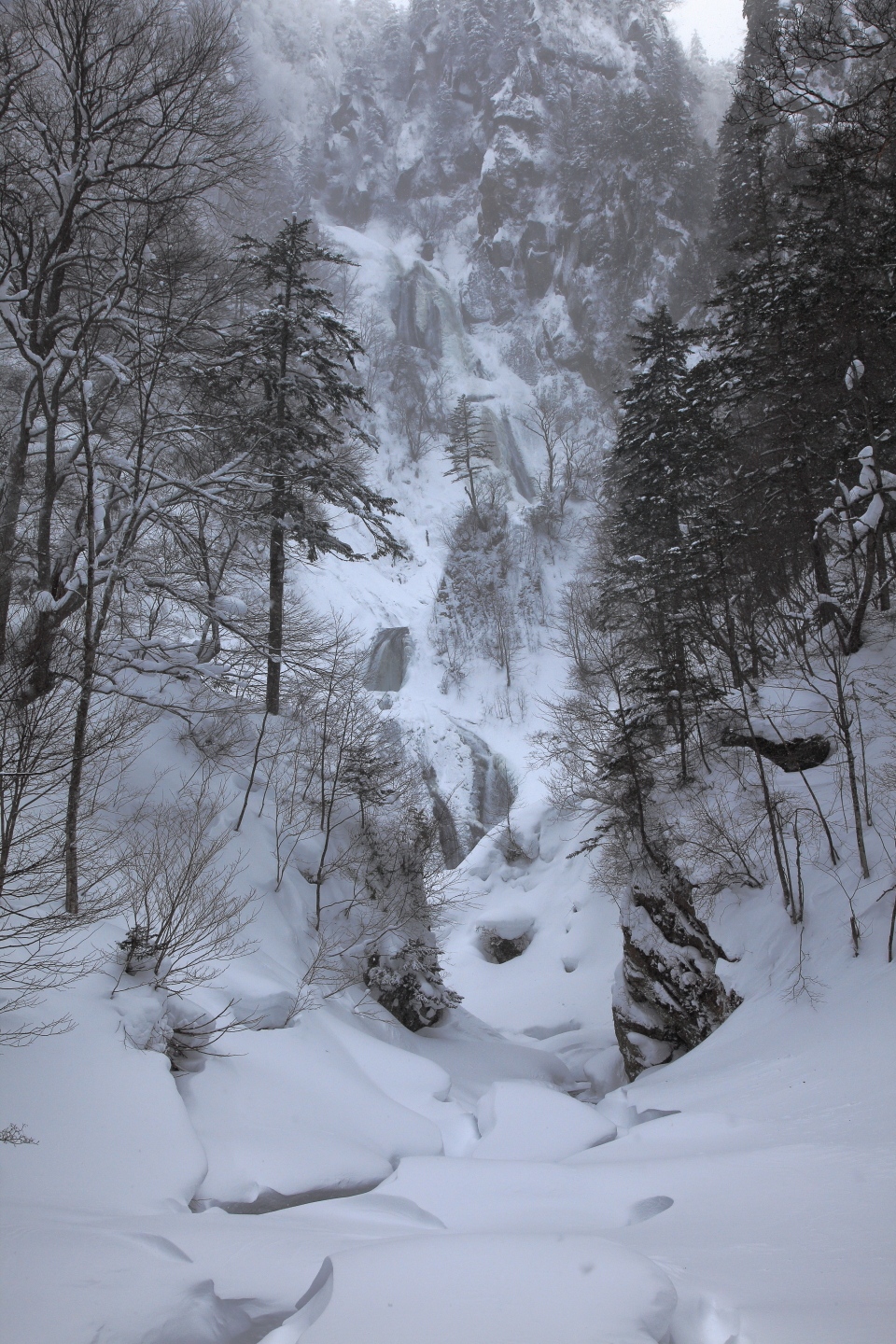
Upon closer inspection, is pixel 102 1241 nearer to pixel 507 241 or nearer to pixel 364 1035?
pixel 364 1035

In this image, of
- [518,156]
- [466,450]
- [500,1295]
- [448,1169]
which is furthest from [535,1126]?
[518,156]

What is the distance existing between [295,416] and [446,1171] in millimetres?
13315

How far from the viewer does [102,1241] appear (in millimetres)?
3510

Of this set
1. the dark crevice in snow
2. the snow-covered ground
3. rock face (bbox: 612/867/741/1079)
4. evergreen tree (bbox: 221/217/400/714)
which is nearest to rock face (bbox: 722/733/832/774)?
the snow-covered ground

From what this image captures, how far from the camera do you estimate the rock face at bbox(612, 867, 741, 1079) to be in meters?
11.8

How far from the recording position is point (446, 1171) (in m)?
5.88

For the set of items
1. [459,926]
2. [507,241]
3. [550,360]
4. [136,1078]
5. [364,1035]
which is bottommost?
[459,926]

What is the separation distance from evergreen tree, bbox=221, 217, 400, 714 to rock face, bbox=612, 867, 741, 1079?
8.99 m

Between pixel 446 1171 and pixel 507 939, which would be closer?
pixel 446 1171

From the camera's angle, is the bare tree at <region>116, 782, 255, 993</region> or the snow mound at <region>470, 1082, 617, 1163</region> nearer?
the bare tree at <region>116, 782, 255, 993</region>

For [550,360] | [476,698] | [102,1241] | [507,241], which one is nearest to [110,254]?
[102,1241]

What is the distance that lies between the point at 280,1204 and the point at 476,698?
28146mm

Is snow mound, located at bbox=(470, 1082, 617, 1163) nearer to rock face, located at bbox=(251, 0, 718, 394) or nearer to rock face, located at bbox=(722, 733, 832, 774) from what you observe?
A: rock face, located at bbox=(722, 733, 832, 774)

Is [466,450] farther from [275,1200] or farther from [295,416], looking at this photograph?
[275,1200]
